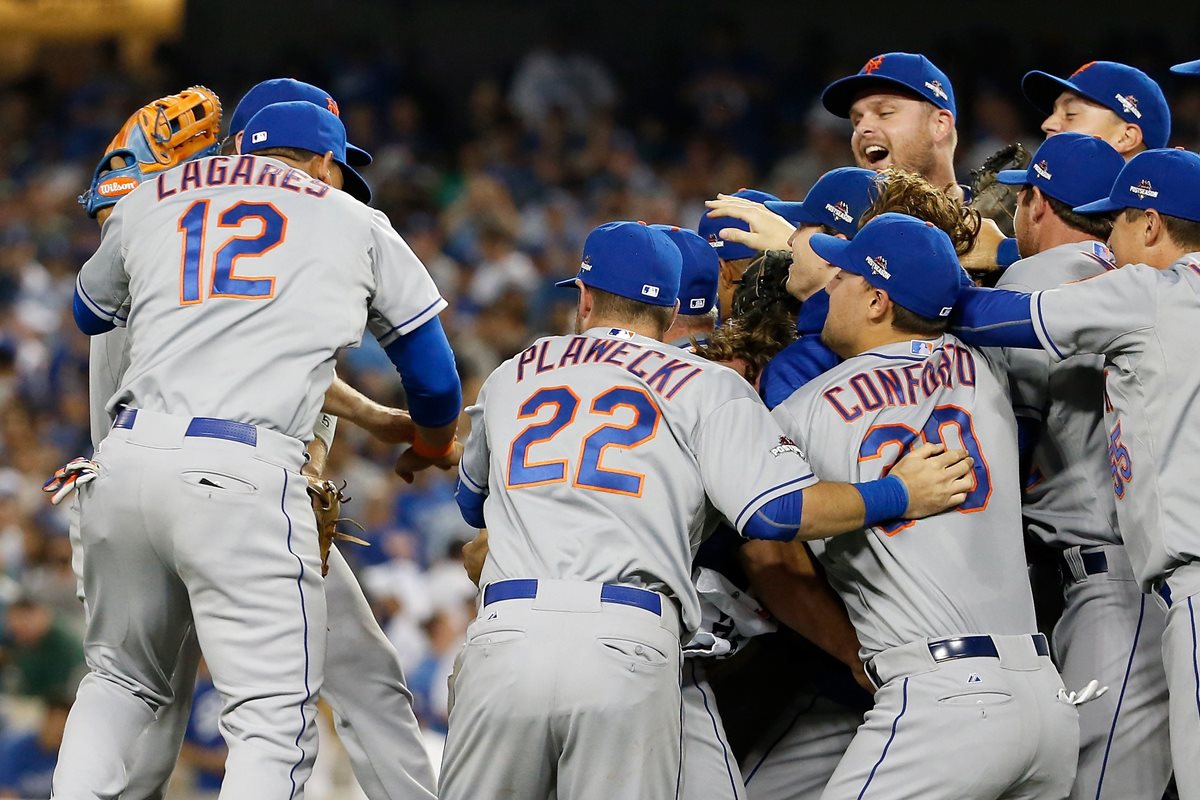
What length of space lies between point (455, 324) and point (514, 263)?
671 mm

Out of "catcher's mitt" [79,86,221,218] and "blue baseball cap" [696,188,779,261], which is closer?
"catcher's mitt" [79,86,221,218]

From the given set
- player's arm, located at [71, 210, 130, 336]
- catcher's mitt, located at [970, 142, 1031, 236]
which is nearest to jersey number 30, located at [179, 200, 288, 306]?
player's arm, located at [71, 210, 130, 336]

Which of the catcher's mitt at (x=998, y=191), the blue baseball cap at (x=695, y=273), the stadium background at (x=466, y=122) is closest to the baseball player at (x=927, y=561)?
the blue baseball cap at (x=695, y=273)

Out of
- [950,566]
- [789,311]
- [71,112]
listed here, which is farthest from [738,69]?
[950,566]

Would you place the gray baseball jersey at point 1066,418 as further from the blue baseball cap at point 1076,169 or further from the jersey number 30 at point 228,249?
the jersey number 30 at point 228,249

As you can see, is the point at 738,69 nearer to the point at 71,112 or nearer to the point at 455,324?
the point at 455,324

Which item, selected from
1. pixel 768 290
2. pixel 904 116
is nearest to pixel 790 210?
pixel 768 290

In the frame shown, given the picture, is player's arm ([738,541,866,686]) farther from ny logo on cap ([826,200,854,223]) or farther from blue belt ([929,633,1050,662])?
ny logo on cap ([826,200,854,223])

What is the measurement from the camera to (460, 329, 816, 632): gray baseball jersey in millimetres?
3705

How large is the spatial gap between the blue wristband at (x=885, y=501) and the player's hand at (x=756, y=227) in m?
1.26

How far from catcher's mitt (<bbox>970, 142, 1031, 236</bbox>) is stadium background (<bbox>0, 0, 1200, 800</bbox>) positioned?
4850mm

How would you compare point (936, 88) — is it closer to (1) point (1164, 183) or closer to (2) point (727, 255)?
(2) point (727, 255)

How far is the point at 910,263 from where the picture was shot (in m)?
3.92

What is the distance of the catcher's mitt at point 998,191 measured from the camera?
535cm
